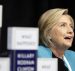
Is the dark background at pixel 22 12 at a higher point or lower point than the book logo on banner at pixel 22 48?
higher

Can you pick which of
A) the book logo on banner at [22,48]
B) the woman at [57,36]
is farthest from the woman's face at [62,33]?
the book logo on banner at [22,48]

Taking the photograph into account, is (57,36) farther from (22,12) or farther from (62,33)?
(22,12)

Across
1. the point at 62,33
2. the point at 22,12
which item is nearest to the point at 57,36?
the point at 62,33

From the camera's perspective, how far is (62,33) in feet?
2.38

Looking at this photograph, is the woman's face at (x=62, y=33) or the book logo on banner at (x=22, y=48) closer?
the book logo on banner at (x=22, y=48)

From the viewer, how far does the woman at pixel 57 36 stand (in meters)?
0.72

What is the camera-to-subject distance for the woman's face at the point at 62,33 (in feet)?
2.38

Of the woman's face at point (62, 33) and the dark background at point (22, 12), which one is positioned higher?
the dark background at point (22, 12)

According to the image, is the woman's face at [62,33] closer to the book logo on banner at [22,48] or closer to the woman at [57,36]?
the woman at [57,36]

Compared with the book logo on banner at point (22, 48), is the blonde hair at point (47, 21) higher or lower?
higher

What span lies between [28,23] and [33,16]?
3 cm

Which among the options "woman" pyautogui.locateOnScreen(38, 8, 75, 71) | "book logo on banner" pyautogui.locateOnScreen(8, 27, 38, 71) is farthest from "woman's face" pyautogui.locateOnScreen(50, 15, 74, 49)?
"book logo on banner" pyautogui.locateOnScreen(8, 27, 38, 71)

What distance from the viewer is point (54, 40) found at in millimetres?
730

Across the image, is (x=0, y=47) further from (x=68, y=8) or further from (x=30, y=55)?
(x=68, y=8)
